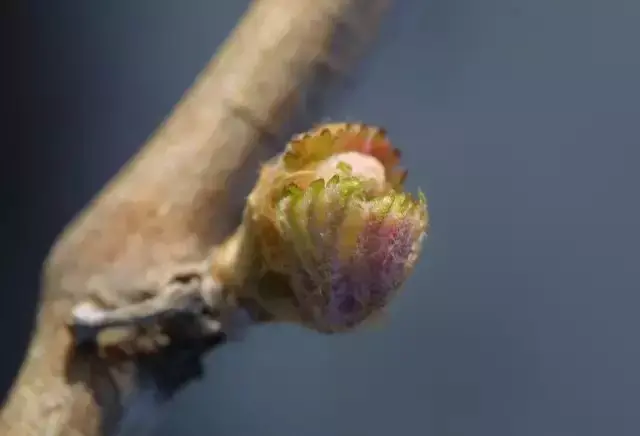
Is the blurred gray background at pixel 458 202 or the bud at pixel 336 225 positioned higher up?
the blurred gray background at pixel 458 202

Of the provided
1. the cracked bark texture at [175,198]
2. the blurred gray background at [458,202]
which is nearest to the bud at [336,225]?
the cracked bark texture at [175,198]

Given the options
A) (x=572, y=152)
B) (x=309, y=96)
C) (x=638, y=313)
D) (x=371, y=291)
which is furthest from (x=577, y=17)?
(x=371, y=291)

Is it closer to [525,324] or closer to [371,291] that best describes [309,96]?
[371,291]

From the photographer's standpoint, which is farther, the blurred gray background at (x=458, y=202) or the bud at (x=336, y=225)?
the blurred gray background at (x=458, y=202)

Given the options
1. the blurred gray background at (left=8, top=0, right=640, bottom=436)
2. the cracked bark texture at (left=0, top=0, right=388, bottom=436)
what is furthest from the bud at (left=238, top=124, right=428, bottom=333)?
the blurred gray background at (left=8, top=0, right=640, bottom=436)

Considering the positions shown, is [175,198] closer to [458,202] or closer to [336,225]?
[336,225]

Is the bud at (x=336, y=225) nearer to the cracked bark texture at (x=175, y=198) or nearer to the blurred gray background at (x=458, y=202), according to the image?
the cracked bark texture at (x=175, y=198)

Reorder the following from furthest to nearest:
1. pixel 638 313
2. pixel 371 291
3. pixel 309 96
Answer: pixel 638 313
pixel 309 96
pixel 371 291

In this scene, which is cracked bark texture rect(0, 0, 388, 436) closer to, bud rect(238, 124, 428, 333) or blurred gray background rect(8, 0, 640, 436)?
bud rect(238, 124, 428, 333)
